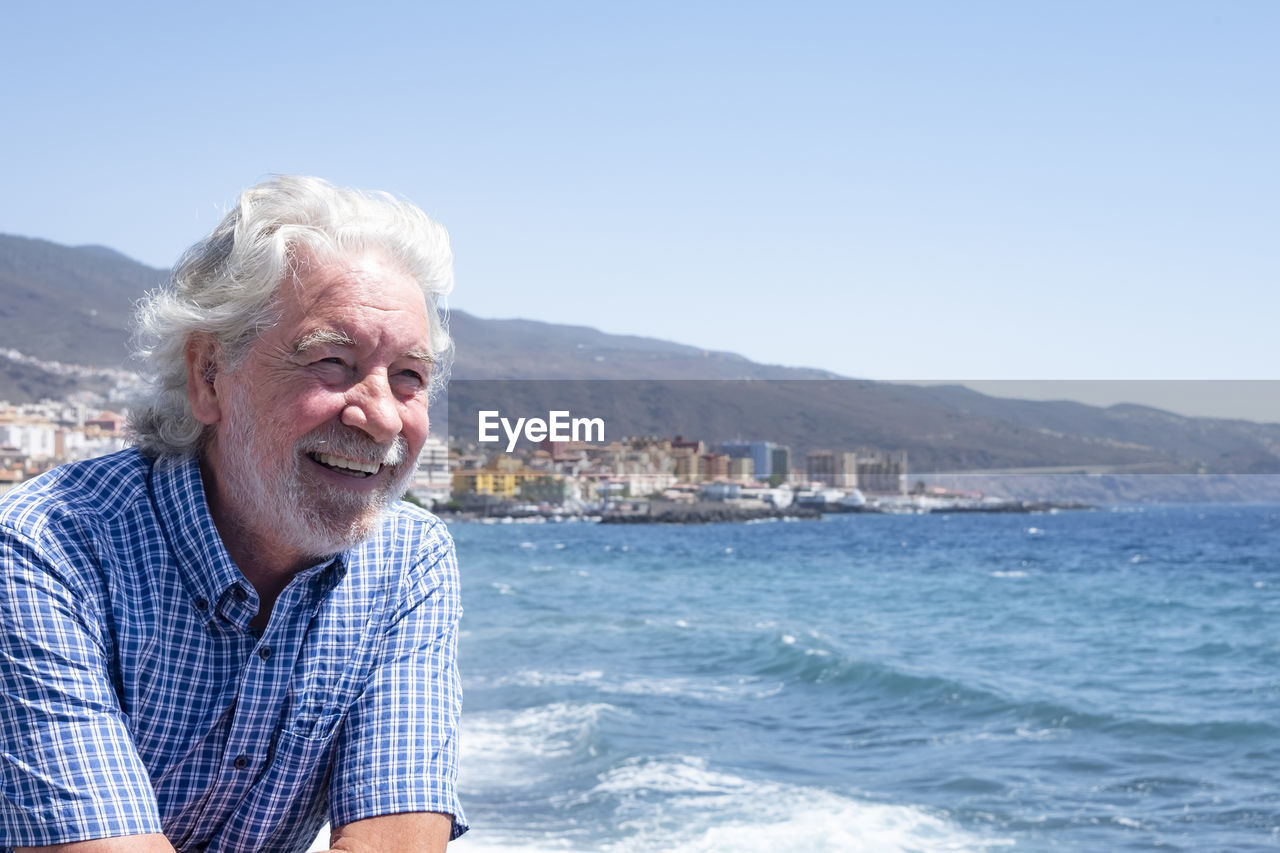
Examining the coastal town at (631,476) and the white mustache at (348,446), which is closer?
the white mustache at (348,446)

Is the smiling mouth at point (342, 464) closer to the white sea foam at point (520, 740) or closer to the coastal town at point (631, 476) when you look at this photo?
the white sea foam at point (520, 740)

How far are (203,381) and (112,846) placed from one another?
46cm

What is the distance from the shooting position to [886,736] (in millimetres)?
11883

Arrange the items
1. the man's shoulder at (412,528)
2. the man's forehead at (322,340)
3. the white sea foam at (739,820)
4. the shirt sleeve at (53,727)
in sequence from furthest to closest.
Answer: the white sea foam at (739,820), the man's shoulder at (412,528), the man's forehead at (322,340), the shirt sleeve at (53,727)

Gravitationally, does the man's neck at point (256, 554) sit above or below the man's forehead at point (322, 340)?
below

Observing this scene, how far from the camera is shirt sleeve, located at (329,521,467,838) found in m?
1.22

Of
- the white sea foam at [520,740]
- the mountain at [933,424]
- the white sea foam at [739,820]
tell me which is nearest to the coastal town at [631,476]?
the mountain at [933,424]

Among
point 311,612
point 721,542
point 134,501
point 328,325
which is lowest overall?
point 721,542

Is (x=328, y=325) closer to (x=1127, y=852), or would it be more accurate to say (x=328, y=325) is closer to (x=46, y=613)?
(x=46, y=613)

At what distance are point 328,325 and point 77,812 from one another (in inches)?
18.9

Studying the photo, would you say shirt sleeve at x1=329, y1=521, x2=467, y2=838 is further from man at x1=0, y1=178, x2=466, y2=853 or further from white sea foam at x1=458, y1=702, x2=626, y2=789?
white sea foam at x1=458, y1=702, x2=626, y2=789

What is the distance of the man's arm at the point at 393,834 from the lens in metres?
1.21

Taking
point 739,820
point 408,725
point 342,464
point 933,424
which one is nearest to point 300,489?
point 342,464

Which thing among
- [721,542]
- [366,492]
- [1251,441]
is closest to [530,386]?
[721,542]
